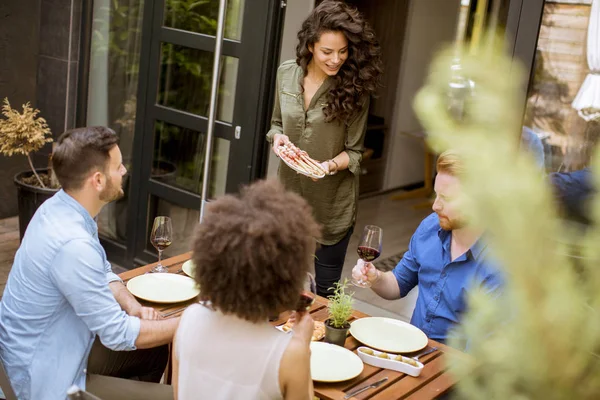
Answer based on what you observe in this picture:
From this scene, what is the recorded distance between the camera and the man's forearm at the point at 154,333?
1977mm

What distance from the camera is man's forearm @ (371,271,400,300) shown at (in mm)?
2449

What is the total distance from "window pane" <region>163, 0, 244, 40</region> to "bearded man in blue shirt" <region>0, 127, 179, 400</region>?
1894 mm

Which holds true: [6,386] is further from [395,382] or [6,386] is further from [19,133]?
[19,133]

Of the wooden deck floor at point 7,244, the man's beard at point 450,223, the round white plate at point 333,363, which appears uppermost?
the man's beard at point 450,223

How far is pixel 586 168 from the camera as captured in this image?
2.88 metres

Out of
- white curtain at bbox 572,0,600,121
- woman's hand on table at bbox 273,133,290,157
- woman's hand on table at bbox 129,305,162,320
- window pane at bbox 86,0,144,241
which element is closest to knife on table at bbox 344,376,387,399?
woman's hand on table at bbox 129,305,162,320

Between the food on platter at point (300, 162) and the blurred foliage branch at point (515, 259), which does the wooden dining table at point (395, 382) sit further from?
the blurred foliage branch at point (515, 259)

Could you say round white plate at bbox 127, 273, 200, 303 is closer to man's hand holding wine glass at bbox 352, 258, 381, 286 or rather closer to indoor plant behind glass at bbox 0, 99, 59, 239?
man's hand holding wine glass at bbox 352, 258, 381, 286

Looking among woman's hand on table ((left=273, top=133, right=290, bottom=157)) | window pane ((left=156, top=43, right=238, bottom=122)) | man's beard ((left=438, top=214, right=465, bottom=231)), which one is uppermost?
window pane ((left=156, top=43, right=238, bottom=122))

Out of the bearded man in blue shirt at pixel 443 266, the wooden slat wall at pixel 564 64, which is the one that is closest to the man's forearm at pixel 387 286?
the bearded man in blue shirt at pixel 443 266

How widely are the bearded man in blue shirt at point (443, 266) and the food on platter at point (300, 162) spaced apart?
25.0 inches

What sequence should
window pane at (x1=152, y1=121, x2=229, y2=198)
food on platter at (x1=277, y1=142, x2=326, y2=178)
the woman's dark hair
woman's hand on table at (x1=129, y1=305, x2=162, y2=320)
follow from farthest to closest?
window pane at (x1=152, y1=121, x2=229, y2=198), food on platter at (x1=277, y1=142, x2=326, y2=178), woman's hand on table at (x1=129, y1=305, x2=162, y2=320), the woman's dark hair

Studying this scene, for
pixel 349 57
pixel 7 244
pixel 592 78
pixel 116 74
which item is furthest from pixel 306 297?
pixel 7 244

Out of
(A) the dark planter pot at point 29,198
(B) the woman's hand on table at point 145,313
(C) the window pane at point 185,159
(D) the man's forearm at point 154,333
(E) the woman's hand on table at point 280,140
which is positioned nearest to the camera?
(D) the man's forearm at point 154,333
